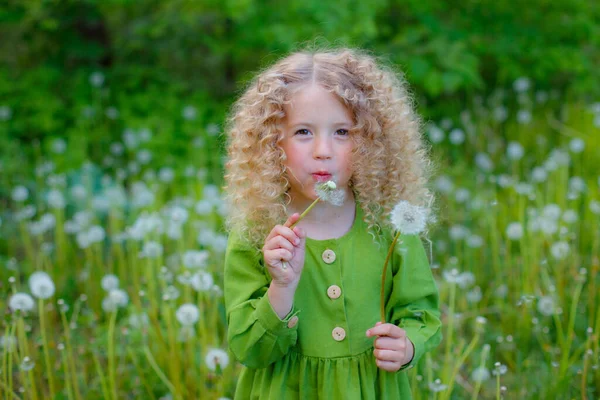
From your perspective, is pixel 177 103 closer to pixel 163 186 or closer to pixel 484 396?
pixel 163 186

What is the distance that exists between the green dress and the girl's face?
0.16m

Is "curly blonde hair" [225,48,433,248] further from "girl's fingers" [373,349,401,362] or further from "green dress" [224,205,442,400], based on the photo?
"girl's fingers" [373,349,401,362]

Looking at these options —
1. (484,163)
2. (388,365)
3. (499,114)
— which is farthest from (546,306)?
(499,114)

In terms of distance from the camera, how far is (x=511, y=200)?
140 inches

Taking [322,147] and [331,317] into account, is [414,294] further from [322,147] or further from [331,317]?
[322,147]

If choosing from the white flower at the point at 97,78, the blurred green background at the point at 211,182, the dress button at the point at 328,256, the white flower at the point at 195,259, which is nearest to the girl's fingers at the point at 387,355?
the dress button at the point at 328,256

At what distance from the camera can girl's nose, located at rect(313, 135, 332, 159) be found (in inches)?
61.6

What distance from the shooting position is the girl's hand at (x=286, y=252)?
4.77 feet

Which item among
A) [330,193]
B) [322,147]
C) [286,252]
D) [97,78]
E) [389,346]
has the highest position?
[97,78]

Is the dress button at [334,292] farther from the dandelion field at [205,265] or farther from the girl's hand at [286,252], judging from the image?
the dandelion field at [205,265]

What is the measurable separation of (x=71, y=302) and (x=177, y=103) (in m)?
1.95

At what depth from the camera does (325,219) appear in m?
1.70

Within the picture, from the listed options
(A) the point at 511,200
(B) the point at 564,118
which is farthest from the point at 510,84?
(A) the point at 511,200

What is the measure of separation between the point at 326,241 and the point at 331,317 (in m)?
0.18
